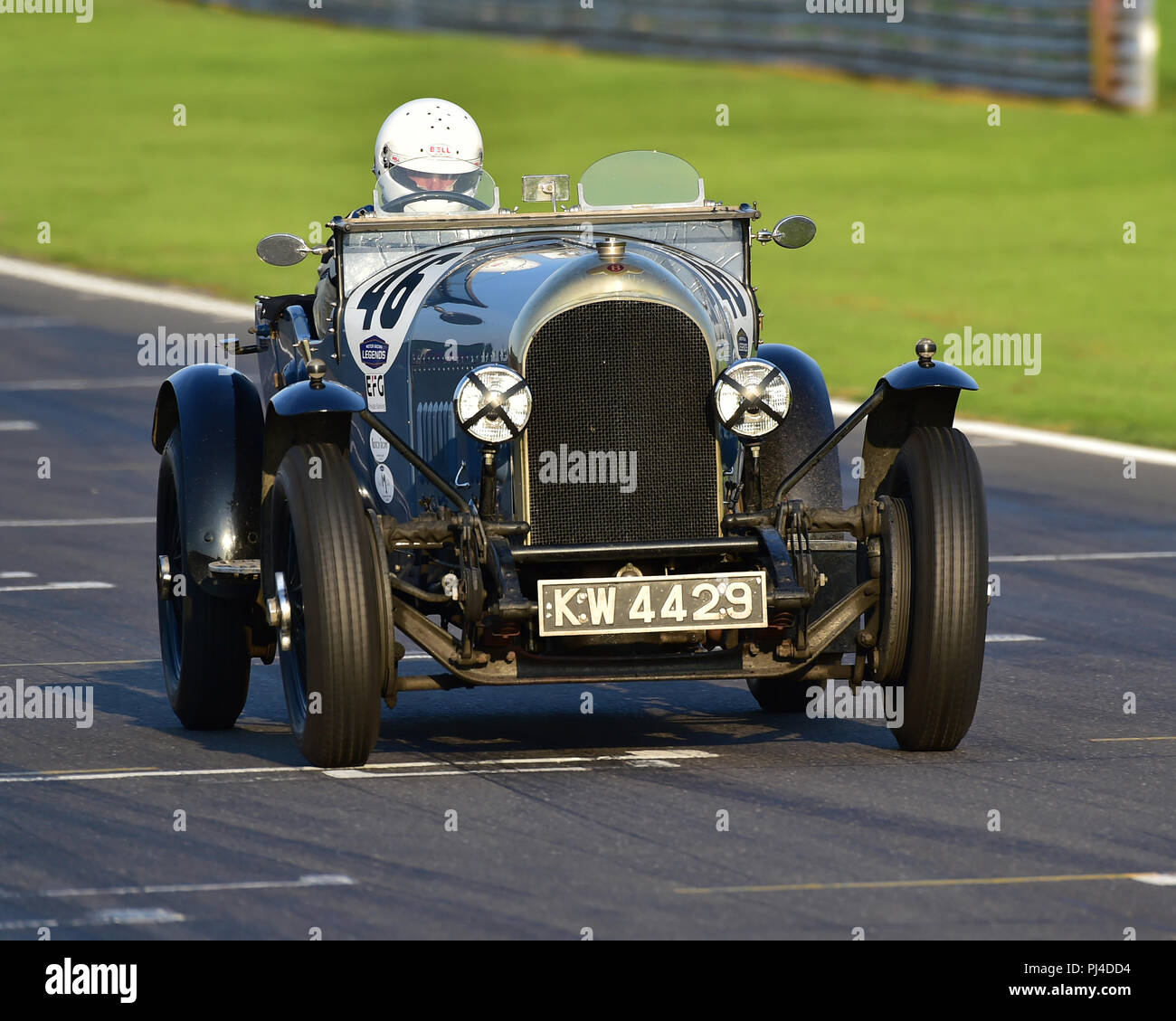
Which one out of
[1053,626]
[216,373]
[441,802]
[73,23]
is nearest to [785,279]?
[1053,626]

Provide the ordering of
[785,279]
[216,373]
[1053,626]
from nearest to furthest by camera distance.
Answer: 1. [216,373]
2. [1053,626]
3. [785,279]

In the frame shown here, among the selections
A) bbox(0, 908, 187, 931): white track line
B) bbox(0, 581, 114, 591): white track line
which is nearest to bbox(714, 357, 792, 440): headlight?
bbox(0, 908, 187, 931): white track line

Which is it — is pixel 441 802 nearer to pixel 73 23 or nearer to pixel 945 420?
pixel 945 420

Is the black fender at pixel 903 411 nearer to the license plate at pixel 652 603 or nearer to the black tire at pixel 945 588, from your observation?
the black tire at pixel 945 588

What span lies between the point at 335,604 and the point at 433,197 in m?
2.56

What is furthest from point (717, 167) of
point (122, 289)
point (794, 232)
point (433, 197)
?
point (794, 232)

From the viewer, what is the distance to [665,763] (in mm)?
8523

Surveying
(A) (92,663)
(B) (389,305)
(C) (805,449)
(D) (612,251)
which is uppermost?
(D) (612,251)

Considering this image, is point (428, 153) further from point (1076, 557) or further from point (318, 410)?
point (1076, 557)

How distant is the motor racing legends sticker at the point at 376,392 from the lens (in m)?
9.15

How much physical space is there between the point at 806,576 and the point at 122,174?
28232 mm

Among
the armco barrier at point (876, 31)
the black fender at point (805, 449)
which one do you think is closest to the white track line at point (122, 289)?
the black fender at point (805, 449)

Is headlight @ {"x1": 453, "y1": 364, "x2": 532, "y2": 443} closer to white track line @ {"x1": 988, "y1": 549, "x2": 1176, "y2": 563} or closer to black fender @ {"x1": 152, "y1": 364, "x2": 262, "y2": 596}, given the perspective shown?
black fender @ {"x1": 152, "y1": 364, "x2": 262, "y2": 596}

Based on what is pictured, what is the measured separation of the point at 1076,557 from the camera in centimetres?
1395
